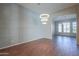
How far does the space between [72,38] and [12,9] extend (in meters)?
1.36

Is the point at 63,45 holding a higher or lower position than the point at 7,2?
lower

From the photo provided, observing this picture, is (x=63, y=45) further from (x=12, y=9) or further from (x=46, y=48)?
(x=12, y=9)

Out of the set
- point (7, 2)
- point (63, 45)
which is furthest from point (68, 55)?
point (7, 2)

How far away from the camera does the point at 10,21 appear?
8.57ft

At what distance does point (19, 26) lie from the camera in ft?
8.65

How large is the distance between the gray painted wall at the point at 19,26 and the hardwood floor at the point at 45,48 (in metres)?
0.11

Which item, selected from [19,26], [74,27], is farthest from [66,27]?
[19,26]

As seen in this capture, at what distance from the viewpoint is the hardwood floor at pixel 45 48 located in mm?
2576

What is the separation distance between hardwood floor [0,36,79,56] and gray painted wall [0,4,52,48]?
0.35 feet

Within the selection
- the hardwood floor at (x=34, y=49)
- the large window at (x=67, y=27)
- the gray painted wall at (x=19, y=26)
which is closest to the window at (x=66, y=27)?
the large window at (x=67, y=27)

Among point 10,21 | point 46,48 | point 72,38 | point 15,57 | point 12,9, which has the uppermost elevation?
point 12,9

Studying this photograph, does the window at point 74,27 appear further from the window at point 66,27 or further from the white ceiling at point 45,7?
the white ceiling at point 45,7

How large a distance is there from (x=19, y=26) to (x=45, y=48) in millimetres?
702

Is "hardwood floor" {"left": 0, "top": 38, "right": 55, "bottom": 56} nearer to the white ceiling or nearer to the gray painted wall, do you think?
the gray painted wall
